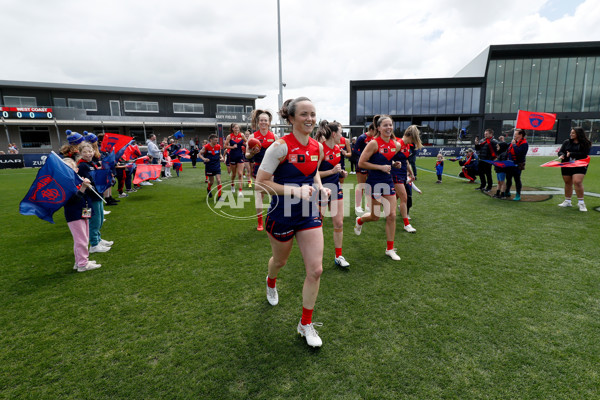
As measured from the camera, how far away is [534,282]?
Result: 383 cm

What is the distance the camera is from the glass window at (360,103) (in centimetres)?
4253

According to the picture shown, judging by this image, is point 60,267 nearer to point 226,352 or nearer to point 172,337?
point 172,337

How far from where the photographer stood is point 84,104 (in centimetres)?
3516

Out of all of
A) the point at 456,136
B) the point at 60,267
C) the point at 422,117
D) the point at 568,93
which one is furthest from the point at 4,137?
the point at 568,93

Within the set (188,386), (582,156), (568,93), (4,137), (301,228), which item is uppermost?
(568,93)

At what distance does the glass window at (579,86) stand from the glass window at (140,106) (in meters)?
56.6

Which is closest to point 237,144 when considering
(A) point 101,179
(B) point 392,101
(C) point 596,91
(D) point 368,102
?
(A) point 101,179

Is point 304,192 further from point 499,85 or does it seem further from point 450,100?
point 499,85

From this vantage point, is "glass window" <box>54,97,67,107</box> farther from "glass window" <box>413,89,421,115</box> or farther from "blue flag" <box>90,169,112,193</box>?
"glass window" <box>413,89,421,115</box>

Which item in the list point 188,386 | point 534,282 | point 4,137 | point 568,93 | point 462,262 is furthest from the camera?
point 568,93

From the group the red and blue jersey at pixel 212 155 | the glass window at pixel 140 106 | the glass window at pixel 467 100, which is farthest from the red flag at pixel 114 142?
the glass window at pixel 467 100

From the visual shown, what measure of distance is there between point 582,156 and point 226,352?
31.2 feet

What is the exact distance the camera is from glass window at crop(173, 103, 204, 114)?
3928 centimetres

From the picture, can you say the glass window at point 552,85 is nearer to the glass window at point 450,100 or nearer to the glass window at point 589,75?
the glass window at point 589,75
